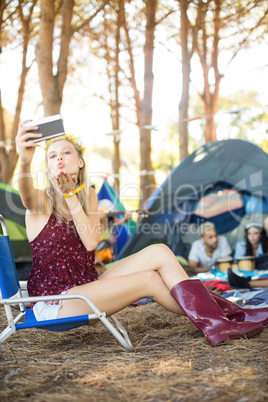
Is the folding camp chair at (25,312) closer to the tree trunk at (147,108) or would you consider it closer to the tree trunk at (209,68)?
the tree trunk at (147,108)

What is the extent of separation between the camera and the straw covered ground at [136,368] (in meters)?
1.50

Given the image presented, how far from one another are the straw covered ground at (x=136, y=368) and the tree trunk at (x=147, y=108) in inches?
180

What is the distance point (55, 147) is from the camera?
2.25 meters

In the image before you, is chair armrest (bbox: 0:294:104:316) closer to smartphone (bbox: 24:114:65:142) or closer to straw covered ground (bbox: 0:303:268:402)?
straw covered ground (bbox: 0:303:268:402)

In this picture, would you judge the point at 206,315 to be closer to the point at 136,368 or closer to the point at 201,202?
the point at 136,368

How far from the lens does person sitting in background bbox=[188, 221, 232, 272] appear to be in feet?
15.9

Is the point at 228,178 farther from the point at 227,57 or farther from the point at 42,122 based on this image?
the point at 227,57

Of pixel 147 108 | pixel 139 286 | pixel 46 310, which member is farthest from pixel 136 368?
pixel 147 108

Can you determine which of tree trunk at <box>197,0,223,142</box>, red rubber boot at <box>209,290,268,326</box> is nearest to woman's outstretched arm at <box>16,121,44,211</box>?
red rubber boot at <box>209,290,268,326</box>

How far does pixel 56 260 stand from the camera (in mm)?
2143

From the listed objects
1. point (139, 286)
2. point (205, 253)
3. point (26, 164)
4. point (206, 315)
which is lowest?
point (205, 253)

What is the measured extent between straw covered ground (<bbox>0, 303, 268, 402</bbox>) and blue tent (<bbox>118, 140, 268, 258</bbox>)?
8.73 feet

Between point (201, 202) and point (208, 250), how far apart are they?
599 mm

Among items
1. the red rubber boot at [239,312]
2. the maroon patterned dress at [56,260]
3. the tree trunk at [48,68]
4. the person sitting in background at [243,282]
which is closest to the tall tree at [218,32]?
the tree trunk at [48,68]
